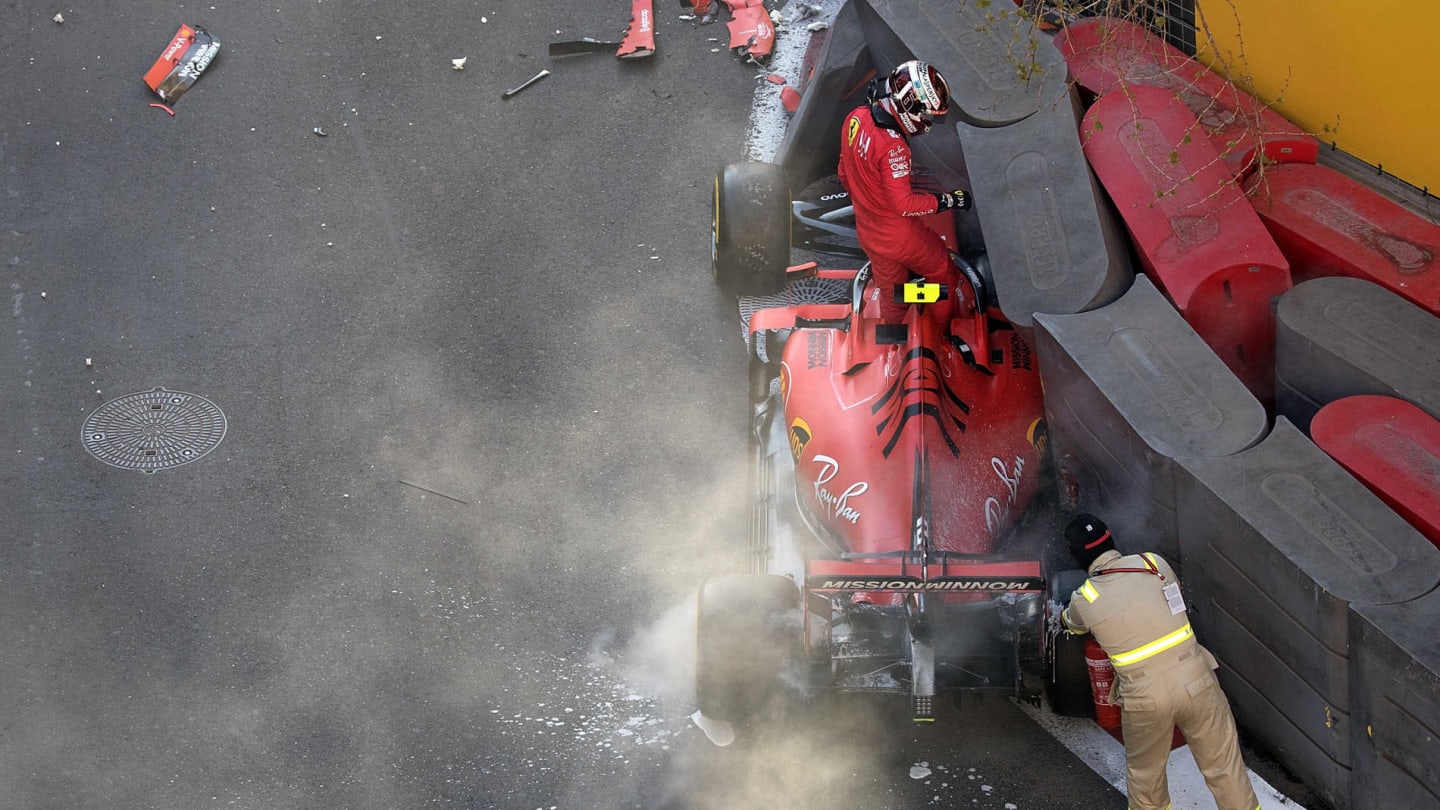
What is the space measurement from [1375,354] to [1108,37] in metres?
2.88

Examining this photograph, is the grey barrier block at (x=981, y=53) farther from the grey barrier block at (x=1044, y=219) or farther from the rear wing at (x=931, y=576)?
the rear wing at (x=931, y=576)

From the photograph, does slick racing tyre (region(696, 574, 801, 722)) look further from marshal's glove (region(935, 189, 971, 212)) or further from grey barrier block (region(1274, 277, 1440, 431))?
grey barrier block (region(1274, 277, 1440, 431))

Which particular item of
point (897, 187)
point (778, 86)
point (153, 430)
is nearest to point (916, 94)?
point (897, 187)

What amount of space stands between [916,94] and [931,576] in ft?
9.44

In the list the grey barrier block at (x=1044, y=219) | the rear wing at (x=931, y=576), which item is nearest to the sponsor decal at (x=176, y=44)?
the grey barrier block at (x=1044, y=219)

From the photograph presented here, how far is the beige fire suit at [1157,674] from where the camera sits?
6.05 metres

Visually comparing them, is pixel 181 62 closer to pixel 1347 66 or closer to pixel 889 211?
pixel 889 211

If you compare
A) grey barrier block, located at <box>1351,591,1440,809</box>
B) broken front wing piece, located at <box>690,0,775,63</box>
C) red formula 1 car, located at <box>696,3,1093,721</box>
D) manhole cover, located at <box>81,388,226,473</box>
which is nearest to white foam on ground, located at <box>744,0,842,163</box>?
broken front wing piece, located at <box>690,0,775,63</box>

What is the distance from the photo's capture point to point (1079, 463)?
7.19 metres

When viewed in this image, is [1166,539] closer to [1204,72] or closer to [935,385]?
[935,385]

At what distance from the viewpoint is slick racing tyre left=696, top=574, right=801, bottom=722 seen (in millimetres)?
6492

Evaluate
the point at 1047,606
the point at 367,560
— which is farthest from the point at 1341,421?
the point at 367,560

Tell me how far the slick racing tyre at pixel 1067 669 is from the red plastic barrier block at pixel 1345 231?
2243 millimetres

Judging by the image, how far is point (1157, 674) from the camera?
6.05 m
